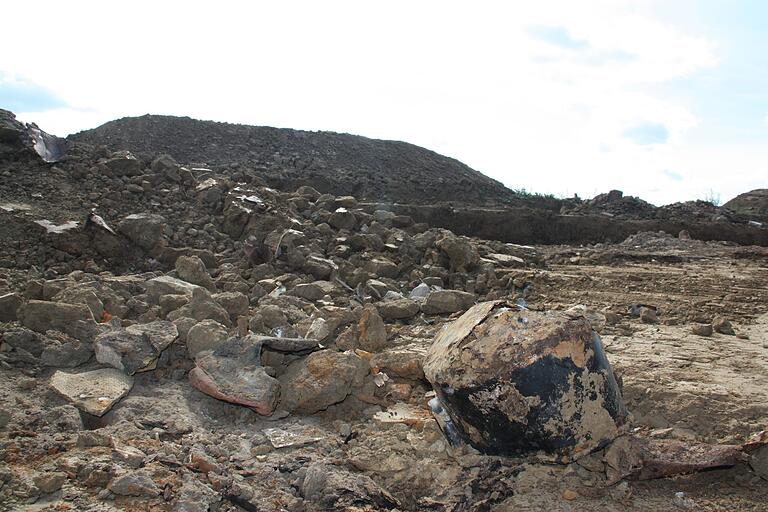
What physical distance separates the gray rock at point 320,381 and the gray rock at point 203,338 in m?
0.46

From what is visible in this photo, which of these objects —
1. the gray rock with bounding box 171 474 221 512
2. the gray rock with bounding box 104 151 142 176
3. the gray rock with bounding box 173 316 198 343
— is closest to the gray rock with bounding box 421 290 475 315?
the gray rock with bounding box 173 316 198 343

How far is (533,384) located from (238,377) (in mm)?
1725

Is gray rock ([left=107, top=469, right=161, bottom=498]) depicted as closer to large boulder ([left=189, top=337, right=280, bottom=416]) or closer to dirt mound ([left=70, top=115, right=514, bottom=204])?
large boulder ([left=189, top=337, right=280, bottom=416])

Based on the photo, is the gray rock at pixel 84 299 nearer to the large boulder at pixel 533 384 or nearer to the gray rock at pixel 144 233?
the gray rock at pixel 144 233

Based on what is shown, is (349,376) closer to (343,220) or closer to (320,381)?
(320,381)

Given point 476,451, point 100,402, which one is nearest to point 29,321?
point 100,402

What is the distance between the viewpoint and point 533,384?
93.3 inches

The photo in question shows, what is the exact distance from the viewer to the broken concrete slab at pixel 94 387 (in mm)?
2906

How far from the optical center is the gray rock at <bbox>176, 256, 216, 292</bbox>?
16.7ft

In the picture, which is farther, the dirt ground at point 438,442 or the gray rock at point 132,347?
the gray rock at point 132,347

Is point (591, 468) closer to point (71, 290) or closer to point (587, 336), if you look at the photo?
point (587, 336)

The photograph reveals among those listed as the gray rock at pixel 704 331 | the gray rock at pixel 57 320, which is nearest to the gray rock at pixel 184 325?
the gray rock at pixel 57 320

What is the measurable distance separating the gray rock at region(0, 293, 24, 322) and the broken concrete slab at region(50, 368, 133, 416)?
80 centimetres

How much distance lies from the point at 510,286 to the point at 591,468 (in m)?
3.50
